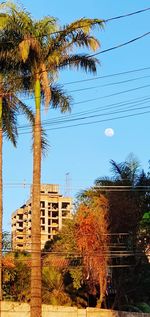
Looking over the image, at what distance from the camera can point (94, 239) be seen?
38.7 metres

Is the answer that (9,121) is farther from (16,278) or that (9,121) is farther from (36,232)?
(16,278)

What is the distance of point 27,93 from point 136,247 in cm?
1424

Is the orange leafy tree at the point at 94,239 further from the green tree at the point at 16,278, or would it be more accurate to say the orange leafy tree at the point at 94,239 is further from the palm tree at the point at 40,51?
the palm tree at the point at 40,51

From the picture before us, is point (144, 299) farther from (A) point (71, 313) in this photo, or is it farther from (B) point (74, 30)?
(B) point (74, 30)

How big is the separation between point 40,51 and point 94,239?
43.9 feet

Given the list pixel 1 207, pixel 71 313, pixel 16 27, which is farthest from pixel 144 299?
pixel 16 27

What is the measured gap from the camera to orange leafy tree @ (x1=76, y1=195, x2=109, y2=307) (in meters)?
38.5

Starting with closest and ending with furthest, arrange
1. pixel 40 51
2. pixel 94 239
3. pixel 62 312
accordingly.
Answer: pixel 40 51, pixel 62 312, pixel 94 239

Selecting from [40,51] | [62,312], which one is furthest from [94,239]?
[40,51]

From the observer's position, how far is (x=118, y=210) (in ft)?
132

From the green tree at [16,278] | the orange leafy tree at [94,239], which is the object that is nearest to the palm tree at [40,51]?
the orange leafy tree at [94,239]

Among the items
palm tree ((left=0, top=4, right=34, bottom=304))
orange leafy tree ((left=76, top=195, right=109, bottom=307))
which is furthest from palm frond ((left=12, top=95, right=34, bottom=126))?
orange leafy tree ((left=76, top=195, right=109, bottom=307))

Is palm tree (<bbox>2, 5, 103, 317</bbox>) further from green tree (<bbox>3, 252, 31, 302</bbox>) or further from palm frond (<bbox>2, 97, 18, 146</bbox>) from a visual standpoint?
green tree (<bbox>3, 252, 31, 302</bbox>)

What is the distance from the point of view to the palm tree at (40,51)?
28.8 m
